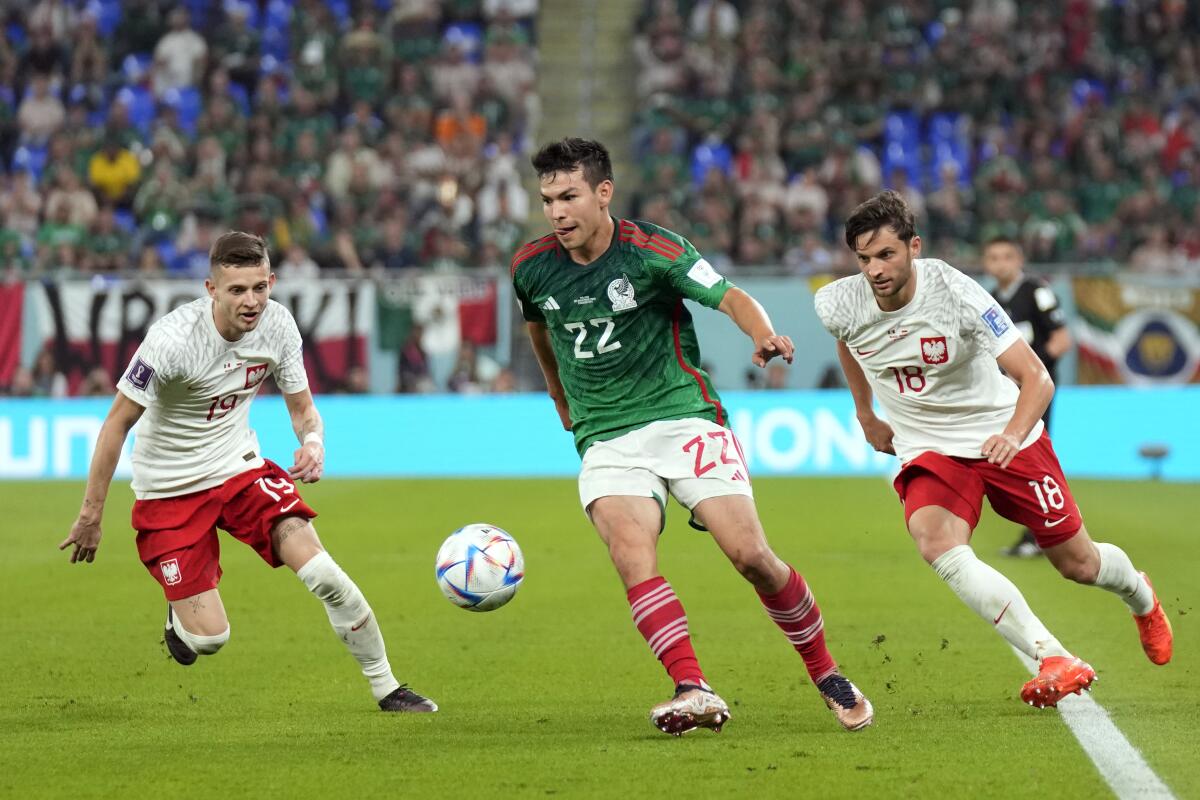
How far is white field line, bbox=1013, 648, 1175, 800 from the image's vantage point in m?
5.19

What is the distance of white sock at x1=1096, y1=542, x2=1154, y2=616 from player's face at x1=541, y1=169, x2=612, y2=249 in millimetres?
2383

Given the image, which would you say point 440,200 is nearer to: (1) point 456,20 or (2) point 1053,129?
(1) point 456,20

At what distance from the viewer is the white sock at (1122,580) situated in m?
6.98

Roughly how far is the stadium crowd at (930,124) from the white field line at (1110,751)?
Answer: 1464cm

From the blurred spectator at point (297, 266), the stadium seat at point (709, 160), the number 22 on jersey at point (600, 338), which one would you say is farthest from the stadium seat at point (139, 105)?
the number 22 on jersey at point (600, 338)

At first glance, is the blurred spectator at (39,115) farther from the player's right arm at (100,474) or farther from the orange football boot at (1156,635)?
the orange football boot at (1156,635)

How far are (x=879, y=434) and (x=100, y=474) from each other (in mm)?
3097

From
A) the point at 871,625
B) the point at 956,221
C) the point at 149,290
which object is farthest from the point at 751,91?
the point at 871,625

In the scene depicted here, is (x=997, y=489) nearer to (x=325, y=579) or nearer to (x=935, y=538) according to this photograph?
(x=935, y=538)

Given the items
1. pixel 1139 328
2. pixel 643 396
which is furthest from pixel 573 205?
pixel 1139 328

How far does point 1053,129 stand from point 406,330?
9.99 meters

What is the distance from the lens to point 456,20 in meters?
25.1

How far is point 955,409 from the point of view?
6875mm

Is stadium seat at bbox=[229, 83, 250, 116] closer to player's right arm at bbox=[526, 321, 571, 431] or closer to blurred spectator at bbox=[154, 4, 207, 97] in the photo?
blurred spectator at bbox=[154, 4, 207, 97]
